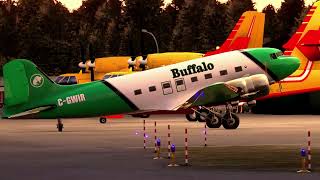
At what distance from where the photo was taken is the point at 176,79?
49969 mm

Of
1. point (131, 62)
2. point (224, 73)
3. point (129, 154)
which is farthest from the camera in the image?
point (131, 62)

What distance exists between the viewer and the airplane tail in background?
7344 centimetres

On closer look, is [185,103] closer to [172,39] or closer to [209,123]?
[209,123]

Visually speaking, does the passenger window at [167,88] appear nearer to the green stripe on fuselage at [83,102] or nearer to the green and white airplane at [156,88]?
the green and white airplane at [156,88]

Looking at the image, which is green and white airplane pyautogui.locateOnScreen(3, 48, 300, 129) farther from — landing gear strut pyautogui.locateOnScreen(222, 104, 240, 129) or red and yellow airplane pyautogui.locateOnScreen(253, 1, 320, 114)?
red and yellow airplane pyautogui.locateOnScreen(253, 1, 320, 114)

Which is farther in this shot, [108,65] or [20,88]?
[108,65]

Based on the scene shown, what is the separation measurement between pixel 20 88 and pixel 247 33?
103ft

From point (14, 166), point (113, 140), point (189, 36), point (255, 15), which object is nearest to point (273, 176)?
point (14, 166)

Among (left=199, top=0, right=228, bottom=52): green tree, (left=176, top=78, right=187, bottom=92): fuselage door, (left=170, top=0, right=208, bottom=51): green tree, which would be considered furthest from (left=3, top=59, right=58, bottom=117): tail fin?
(left=170, top=0, right=208, bottom=51): green tree

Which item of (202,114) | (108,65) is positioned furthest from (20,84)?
(108,65)

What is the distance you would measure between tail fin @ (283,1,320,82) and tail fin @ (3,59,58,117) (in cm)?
2033

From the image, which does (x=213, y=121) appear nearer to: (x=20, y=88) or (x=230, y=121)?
(x=230, y=121)

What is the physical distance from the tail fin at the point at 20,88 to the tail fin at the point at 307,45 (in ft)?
66.7

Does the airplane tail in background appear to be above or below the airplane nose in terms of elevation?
above
